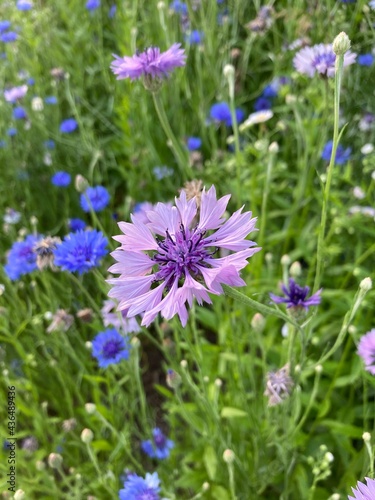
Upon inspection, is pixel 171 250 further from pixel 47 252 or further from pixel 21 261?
pixel 21 261

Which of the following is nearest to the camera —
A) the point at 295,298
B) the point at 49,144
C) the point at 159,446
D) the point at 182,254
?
the point at 182,254

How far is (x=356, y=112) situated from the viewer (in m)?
1.47

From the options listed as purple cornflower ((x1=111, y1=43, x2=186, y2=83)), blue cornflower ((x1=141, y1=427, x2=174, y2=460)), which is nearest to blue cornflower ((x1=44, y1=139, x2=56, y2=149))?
purple cornflower ((x1=111, y1=43, x2=186, y2=83))

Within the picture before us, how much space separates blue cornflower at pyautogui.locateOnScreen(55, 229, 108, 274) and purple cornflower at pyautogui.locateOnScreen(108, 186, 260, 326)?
0.32 metres

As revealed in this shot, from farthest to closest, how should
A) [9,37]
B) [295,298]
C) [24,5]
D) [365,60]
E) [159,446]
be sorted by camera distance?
[24,5] < [9,37] < [365,60] < [159,446] < [295,298]

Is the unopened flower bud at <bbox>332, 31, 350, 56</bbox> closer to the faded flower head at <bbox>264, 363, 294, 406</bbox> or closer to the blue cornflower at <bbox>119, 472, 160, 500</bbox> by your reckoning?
the faded flower head at <bbox>264, 363, 294, 406</bbox>

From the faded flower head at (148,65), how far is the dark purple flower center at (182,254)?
47cm

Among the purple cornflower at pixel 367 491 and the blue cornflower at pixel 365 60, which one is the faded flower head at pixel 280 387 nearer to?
the purple cornflower at pixel 367 491

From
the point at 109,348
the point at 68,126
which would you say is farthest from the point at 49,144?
the point at 109,348

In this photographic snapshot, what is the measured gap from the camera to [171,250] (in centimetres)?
60

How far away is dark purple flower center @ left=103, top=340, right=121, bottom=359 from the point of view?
40.6 inches

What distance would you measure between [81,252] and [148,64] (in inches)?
15.2

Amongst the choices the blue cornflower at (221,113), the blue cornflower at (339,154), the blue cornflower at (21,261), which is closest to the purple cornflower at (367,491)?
the blue cornflower at (21,261)

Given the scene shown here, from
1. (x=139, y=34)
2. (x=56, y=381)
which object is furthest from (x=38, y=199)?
(x=139, y=34)
